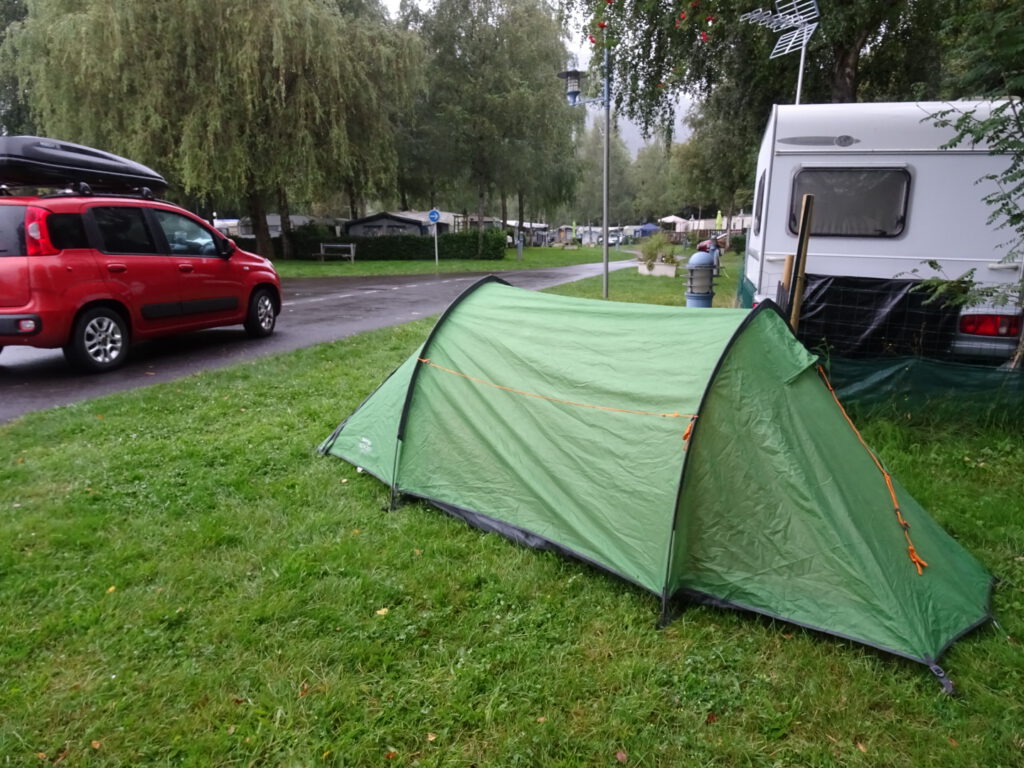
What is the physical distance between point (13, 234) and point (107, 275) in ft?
2.70

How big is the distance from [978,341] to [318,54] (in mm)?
18243

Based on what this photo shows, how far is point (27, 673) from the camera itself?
2551 millimetres

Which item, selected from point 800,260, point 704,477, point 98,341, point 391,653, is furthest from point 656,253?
point 391,653

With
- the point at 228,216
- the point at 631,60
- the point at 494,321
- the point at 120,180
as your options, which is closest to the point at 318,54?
the point at 631,60

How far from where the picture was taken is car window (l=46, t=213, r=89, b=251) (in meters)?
6.33

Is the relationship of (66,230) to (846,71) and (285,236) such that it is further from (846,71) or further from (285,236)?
(285,236)

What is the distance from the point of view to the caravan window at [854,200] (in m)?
6.22

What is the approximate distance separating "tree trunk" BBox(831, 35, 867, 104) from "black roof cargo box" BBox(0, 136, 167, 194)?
10.7 metres

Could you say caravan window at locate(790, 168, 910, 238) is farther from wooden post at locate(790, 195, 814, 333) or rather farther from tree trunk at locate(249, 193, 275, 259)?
tree trunk at locate(249, 193, 275, 259)

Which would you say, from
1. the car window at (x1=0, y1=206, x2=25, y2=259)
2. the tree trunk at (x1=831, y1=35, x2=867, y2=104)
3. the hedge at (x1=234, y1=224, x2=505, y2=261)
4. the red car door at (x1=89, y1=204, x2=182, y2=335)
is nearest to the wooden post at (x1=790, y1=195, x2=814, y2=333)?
the red car door at (x1=89, y1=204, x2=182, y2=335)

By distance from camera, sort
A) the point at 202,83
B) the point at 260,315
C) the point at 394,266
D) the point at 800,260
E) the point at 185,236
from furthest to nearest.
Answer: the point at 394,266 → the point at 202,83 → the point at 260,315 → the point at 185,236 → the point at 800,260

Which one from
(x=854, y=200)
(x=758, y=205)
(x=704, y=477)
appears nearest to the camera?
(x=704, y=477)

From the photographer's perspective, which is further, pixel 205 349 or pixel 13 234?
pixel 205 349

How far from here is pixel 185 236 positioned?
785 cm
